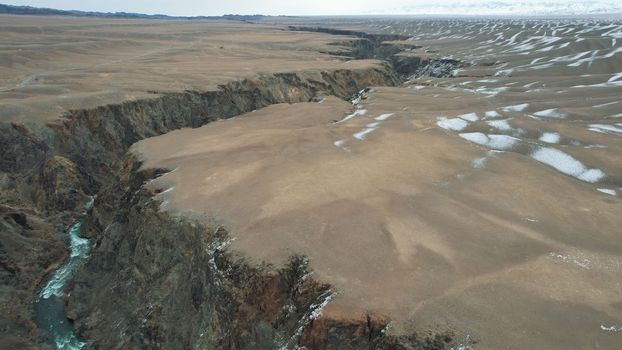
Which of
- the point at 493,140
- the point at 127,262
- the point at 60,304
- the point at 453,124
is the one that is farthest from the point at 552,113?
the point at 60,304

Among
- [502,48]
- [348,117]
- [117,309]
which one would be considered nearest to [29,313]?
[117,309]

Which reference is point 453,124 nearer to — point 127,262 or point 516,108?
point 516,108

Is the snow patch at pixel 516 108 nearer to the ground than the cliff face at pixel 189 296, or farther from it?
nearer to the ground

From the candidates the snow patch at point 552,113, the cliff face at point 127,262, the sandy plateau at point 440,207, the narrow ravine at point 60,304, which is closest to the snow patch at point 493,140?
the sandy plateau at point 440,207

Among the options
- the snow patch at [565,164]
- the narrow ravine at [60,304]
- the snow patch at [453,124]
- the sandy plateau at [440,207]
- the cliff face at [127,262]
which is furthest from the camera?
the snow patch at [453,124]

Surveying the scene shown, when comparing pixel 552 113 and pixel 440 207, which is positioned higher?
pixel 440 207

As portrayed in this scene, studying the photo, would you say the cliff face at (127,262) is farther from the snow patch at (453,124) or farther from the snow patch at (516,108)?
the snow patch at (516,108)

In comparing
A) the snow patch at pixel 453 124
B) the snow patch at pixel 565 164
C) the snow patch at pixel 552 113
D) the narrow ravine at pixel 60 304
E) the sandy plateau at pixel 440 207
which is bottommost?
the narrow ravine at pixel 60 304
